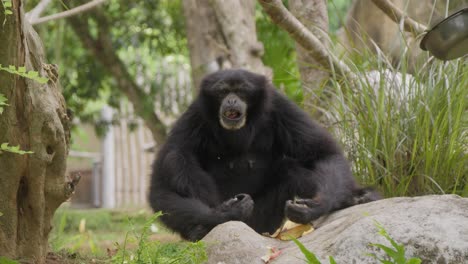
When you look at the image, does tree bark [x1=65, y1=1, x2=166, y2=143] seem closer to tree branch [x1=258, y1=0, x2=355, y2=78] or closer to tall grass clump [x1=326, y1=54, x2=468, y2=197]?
tree branch [x1=258, y1=0, x2=355, y2=78]

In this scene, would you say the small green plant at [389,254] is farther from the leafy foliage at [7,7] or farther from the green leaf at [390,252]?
the leafy foliage at [7,7]

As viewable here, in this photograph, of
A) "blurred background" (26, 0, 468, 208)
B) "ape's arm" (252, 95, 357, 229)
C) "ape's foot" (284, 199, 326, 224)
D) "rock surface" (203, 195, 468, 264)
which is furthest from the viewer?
"blurred background" (26, 0, 468, 208)

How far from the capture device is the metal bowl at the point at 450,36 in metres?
4.68

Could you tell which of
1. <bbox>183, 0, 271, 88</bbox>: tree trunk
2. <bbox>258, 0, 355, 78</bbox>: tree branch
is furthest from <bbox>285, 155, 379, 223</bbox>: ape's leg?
<bbox>183, 0, 271, 88</bbox>: tree trunk

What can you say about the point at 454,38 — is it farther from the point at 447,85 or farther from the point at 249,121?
the point at 249,121

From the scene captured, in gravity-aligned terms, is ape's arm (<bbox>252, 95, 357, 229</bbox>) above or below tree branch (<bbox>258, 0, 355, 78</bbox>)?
below

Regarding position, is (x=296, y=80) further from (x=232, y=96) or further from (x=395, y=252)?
(x=395, y=252)

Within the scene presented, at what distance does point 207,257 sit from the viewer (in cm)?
423

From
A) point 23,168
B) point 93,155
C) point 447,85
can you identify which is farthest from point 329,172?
point 93,155

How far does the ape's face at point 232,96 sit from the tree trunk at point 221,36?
265cm

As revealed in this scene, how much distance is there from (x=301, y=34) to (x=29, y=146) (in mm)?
4044

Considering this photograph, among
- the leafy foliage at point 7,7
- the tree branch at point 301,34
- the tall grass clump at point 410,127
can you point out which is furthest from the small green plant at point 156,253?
the tree branch at point 301,34

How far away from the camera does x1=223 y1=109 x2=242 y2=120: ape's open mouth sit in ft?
21.1

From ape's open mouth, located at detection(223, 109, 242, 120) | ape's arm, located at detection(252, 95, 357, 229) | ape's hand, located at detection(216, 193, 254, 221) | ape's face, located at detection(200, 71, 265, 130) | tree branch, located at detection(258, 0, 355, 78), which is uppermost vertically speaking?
tree branch, located at detection(258, 0, 355, 78)
